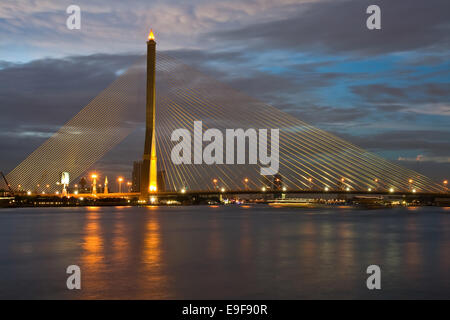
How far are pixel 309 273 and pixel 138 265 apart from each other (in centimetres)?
569

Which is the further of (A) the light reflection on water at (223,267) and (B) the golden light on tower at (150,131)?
(B) the golden light on tower at (150,131)

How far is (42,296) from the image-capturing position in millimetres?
12141

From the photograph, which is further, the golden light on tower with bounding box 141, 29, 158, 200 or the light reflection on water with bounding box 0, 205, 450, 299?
the golden light on tower with bounding box 141, 29, 158, 200

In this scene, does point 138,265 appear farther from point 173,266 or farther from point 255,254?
point 255,254

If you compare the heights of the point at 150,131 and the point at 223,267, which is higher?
the point at 150,131

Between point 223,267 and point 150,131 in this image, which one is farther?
point 150,131

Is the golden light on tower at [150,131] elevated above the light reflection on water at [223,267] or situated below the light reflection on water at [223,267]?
above

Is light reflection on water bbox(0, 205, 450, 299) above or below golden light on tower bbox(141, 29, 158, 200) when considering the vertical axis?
below
